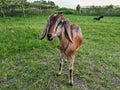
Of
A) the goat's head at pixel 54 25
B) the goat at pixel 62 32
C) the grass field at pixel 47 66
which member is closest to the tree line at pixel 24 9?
the grass field at pixel 47 66

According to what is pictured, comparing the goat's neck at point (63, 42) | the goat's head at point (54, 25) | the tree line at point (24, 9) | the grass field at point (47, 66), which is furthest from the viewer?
the tree line at point (24, 9)

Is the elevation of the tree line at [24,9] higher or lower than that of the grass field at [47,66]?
higher

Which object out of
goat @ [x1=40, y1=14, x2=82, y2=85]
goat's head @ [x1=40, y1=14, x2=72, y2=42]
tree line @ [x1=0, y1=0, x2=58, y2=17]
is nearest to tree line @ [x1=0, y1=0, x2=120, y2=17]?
tree line @ [x1=0, y1=0, x2=58, y2=17]

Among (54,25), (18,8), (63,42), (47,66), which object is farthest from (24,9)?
(54,25)

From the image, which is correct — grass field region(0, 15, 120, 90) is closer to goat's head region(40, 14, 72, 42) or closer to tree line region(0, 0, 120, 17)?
goat's head region(40, 14, 72, 42)

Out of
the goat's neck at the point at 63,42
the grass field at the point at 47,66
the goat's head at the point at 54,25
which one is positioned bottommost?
the grass field at the point at 47,66

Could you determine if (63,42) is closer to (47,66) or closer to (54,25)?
(54,25)

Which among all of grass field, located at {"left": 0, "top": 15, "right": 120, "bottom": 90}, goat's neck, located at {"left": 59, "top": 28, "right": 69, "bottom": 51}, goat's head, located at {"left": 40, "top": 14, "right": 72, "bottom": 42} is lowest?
grass field, located at {"left": 0, "top": 15, "right": 120, "bottom": 90}

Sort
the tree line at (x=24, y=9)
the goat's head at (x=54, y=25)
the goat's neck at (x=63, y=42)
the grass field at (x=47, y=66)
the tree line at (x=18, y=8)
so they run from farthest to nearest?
the tree line at (x=24, y=9)
the tree line at (x=18, y=8)
the grass field at (x=47, y=66)
the goat's neck at (x=63, y=42)
the goat's head at (x=54, y=25)

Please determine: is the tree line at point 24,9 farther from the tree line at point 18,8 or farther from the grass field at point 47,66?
the grass field at point 47,66

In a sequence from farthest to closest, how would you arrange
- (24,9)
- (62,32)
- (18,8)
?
(18,8), (24,9), (62,32)

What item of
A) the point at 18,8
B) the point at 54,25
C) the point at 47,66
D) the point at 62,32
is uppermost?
the point at 18,8

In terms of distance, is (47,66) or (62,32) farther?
(47,66)

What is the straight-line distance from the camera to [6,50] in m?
5.24
